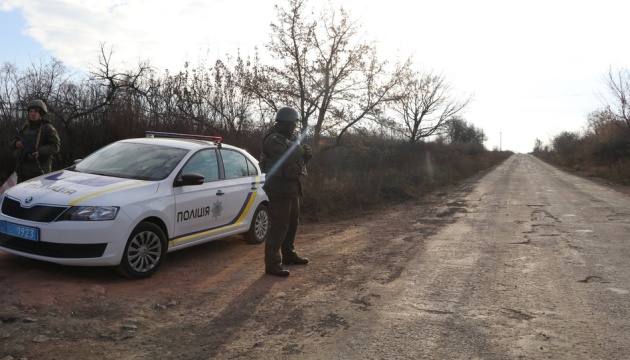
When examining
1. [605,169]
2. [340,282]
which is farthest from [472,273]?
[605,169]

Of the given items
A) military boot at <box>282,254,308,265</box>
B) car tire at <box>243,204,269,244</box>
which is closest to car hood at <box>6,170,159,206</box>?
military boot at <box>282,254,308,265</box>

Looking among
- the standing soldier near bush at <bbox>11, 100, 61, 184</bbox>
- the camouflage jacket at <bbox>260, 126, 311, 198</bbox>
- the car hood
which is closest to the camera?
the car hood

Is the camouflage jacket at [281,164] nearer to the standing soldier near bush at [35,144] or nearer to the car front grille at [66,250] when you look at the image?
the car front grille at [66,250]

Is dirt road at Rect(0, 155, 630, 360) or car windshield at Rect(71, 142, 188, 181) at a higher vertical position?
car windshield at Rect(71, 142, 188, 181)

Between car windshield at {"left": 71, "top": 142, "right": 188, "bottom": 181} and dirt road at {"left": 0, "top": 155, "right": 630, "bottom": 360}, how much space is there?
121 cm

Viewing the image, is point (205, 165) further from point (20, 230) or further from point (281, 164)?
point (20, 230)

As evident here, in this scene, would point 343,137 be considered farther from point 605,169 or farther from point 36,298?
point 605,169

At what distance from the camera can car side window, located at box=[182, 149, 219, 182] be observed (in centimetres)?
619

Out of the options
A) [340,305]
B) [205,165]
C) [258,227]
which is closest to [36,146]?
[205,165]

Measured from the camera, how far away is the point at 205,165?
21.2 feet

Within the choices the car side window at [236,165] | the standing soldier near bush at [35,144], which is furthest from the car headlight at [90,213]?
the standing soldier near bush at [35,144]

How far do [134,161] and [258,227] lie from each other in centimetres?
228

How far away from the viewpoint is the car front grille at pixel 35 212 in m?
4.84

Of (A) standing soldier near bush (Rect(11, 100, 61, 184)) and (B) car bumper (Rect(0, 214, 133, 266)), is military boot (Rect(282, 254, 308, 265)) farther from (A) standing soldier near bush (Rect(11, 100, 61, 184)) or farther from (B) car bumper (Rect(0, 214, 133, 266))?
(A) standing soldier near bush (Rect(11, 100, 61, 184))
